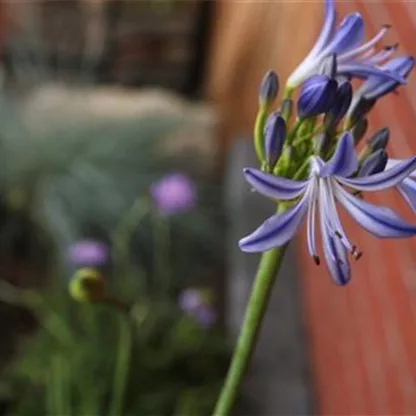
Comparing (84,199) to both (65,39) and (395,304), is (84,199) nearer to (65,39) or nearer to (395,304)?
(65,39)

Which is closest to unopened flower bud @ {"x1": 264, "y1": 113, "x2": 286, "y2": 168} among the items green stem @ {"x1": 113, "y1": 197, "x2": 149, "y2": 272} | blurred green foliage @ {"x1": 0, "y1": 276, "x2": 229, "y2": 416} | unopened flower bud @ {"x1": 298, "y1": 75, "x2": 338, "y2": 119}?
unopened flower bud @ {"x1": 298, "y1": 75, "x2": 338, "y2": 119}

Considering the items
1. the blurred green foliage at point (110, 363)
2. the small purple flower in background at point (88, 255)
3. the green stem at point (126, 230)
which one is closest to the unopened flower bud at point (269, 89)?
the blurred green foliage at point (110, 363)

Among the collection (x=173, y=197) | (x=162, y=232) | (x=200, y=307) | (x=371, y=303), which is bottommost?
(x=371, y=303)

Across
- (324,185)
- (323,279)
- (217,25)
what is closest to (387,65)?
(324,185)

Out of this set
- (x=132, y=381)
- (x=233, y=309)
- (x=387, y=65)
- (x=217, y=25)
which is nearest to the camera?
(x=387, y=65)

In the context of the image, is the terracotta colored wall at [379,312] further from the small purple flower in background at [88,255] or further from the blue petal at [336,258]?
the small purple flower in background at [88,255]

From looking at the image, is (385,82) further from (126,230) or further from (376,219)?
(126,230)

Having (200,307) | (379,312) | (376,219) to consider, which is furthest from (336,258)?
(200,307)
